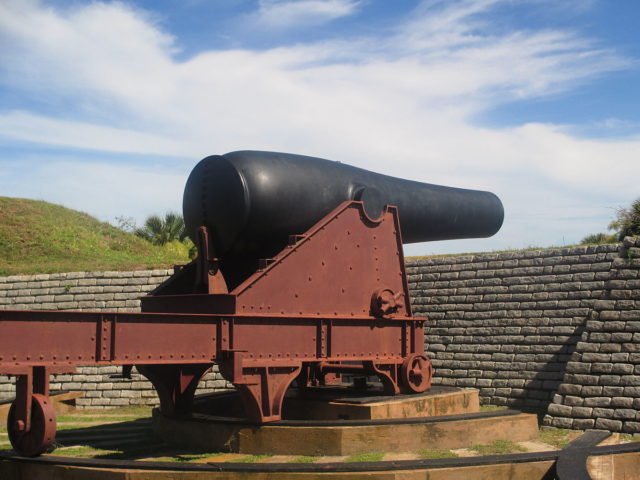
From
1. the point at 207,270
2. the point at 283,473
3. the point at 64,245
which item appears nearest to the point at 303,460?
the point at 283,473

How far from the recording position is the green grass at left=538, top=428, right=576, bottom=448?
901cm

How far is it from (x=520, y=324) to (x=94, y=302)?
775 cm

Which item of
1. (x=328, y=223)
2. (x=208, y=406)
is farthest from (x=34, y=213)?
(x=328, y=223)

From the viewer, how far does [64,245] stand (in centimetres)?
2212

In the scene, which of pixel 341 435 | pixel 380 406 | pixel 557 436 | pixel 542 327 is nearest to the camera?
pixel 341 435

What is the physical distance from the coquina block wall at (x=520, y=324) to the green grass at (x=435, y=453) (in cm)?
266

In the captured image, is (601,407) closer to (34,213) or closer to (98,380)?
(98,380)

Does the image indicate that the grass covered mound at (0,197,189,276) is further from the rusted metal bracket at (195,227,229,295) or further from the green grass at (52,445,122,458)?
the rusted metal bracket at (195,227,229,295)

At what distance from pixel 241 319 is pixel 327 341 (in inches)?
46.2

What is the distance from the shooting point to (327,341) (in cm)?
853

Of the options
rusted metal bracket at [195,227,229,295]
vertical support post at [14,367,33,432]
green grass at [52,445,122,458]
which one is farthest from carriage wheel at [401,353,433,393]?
vertical support post at [14,367,33,432]

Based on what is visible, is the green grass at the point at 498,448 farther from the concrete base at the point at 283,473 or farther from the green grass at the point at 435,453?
the concrete base at the point at 283,473

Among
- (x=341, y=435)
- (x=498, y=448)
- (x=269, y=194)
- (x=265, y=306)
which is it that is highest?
(x=269, y=194)

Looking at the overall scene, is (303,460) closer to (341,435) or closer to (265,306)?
(341,435)
